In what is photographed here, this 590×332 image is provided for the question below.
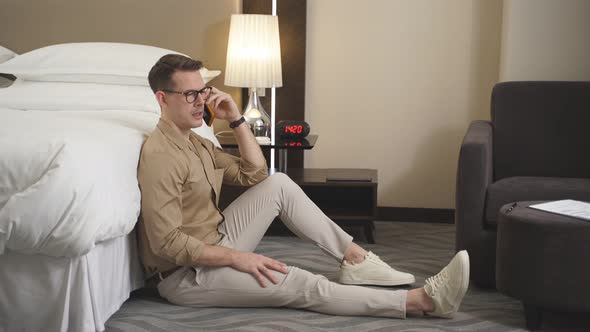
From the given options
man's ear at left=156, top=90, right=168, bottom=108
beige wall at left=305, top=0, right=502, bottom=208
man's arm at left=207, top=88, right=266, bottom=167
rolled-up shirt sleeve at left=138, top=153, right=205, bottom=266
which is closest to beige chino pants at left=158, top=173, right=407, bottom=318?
rolled-up shirt sleeve at left=138, top=153, right=205, bottom=266

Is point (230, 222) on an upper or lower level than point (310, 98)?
lower

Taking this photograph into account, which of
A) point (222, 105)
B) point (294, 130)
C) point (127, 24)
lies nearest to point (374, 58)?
point (294, 130)

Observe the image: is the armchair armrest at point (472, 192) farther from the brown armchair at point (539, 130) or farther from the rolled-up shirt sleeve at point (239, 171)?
the rolled-up shirt sleeve at point (239, 171)

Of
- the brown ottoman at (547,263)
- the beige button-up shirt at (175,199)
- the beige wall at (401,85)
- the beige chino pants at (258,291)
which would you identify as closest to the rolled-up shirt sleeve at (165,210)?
the beige button-up shirt at (175,199)

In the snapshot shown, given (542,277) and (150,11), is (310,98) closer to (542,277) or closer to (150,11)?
(150,11)

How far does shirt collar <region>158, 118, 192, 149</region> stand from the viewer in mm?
2385

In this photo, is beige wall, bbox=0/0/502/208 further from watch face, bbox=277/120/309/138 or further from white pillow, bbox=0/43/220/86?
white pillow, bbox=0/43/220/86

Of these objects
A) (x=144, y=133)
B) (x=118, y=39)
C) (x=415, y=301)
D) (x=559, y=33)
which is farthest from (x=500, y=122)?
(x=118, y=39)

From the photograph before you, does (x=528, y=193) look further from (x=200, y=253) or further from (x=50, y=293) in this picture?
(x=50, y=293)

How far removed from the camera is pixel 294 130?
3.62 m

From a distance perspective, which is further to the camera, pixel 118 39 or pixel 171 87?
pixel 118 39

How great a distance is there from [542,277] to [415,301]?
1.23ft

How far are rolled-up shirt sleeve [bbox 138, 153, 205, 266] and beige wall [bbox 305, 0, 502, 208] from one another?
1.72 m

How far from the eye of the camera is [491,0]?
372cm
